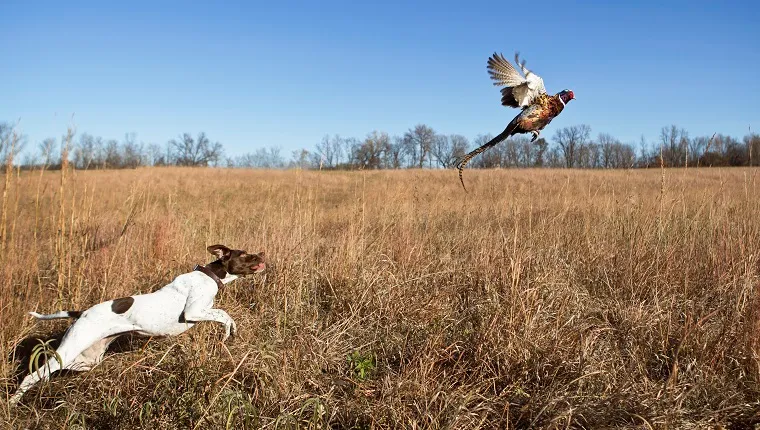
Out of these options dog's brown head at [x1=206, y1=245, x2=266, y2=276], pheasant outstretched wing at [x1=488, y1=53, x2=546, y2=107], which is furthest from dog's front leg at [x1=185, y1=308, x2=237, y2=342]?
pheasant outstretched wing at [x1=488, y1=53, x2=546, y2=107]

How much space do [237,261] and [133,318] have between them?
0.71 m

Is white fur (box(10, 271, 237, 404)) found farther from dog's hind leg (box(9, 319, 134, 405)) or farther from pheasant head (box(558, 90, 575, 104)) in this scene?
pheasant head (box(558, 90, 575, 104))

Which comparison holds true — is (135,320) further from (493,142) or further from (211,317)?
(493,142)

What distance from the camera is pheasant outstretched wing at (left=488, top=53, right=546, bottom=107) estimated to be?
7.06 feet

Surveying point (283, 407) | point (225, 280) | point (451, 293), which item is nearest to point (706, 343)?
point (451, 293)

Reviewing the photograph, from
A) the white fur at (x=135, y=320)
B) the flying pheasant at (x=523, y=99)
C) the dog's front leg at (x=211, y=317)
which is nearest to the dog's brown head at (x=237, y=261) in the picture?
the white fur at (x=135, y=320)

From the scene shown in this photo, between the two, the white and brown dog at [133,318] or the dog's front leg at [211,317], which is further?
the dog's front leg at [211,317]

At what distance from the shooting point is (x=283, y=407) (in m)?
2.46

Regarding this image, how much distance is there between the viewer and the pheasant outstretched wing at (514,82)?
2.15m

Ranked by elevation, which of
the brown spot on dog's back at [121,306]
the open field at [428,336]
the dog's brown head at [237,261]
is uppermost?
the dog's brown head at [237,261]

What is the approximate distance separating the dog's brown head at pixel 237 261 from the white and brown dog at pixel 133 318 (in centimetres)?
6

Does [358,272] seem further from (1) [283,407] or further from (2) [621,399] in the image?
(2) [621,399]

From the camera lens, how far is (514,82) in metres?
2.28

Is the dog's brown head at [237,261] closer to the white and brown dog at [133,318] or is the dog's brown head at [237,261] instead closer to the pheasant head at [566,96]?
the white and brown dog at [133,318]
